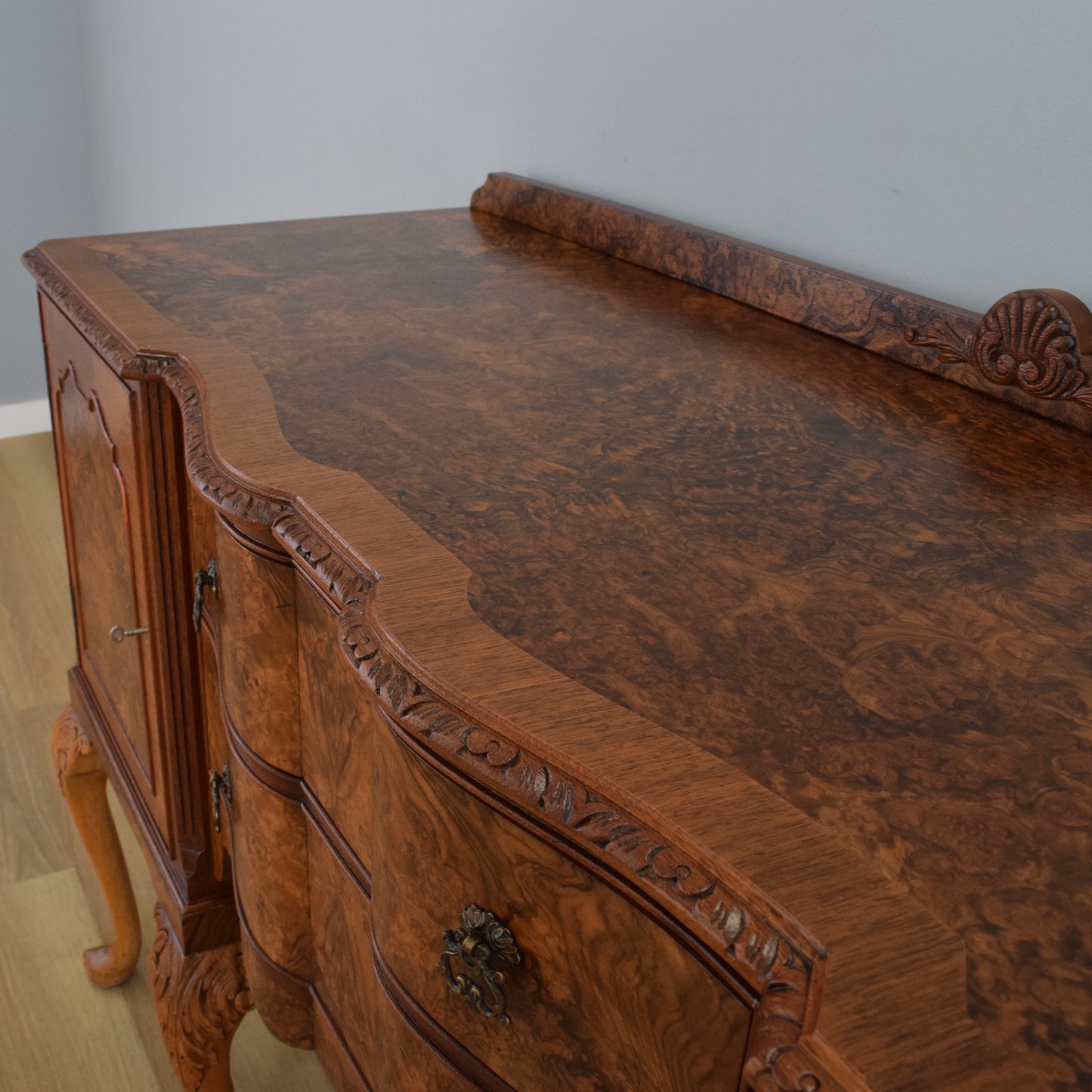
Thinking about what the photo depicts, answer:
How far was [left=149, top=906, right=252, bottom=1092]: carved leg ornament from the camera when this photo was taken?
3.34ft

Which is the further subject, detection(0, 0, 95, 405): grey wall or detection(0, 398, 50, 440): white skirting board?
detection(0, 398, 50, 440): white skirting board

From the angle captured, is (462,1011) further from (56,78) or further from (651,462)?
(56,78)

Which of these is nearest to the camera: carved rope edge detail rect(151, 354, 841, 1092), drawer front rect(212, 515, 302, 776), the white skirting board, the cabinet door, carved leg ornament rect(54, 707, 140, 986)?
carved rope edge detail rect(151, 354, 841, 1092)

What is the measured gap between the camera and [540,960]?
0.50 meters

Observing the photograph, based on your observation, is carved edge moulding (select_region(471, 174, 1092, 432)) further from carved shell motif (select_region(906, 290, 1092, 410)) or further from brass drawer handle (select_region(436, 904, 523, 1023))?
brass drawer handle (select_region(436, 904, 523, 1023))

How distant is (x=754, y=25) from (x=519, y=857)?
790mm

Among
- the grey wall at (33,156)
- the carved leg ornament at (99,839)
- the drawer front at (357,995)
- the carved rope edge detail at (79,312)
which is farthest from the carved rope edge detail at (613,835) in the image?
the grey wall at (33,156)

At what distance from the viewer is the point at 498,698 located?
1.52 ft

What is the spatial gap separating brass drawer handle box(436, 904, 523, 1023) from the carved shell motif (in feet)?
1.74

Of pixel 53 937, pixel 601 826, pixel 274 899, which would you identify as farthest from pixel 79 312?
pixel 53 937

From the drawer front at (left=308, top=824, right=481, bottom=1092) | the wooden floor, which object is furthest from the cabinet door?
the wooden floor

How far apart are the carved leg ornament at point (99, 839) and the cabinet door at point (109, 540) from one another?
10 cm

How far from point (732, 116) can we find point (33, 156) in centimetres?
214

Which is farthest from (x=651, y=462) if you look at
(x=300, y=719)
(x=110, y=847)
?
(x=110, y=847)
